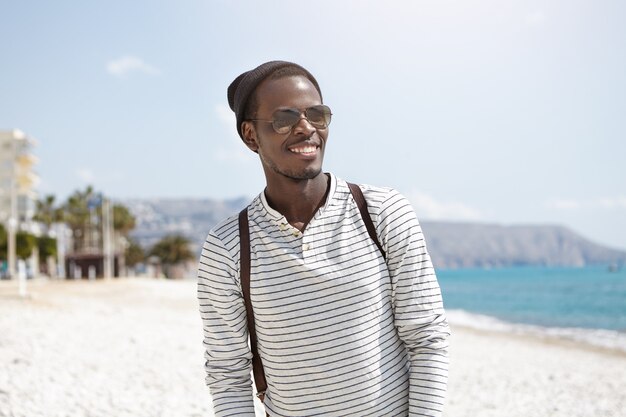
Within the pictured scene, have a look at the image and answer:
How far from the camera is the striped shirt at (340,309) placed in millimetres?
2109

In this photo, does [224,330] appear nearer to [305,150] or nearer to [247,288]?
[247,288]

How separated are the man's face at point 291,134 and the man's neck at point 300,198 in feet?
0.10

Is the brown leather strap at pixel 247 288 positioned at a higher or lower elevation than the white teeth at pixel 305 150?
lower

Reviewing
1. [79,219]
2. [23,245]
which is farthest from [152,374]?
[79,219]

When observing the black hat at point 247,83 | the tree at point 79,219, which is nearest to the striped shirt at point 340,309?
the black hat at point 247,83

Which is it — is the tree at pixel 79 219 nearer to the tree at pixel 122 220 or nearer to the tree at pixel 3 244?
the tree at pixel 122 220

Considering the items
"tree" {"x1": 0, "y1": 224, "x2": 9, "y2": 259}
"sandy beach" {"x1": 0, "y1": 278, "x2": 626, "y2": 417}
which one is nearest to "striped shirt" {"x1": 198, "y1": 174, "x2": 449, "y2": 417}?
"sandy beach" {"x1": 0, "y1": 278, "x2": 626, "y2": 417}

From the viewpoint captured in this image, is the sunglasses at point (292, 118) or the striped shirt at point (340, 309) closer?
A: the striped shirt at point (340, 309)

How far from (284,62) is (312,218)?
51cm

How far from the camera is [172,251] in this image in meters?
97.5

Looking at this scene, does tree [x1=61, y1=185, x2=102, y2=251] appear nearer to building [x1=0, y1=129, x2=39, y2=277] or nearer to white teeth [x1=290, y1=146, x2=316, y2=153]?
building [x1=0, y1=129, x2=39, y2=277]

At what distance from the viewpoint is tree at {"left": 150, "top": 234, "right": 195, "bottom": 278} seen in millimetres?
97500

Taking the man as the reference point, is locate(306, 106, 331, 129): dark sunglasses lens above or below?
above

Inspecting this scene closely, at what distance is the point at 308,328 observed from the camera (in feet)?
6.95
